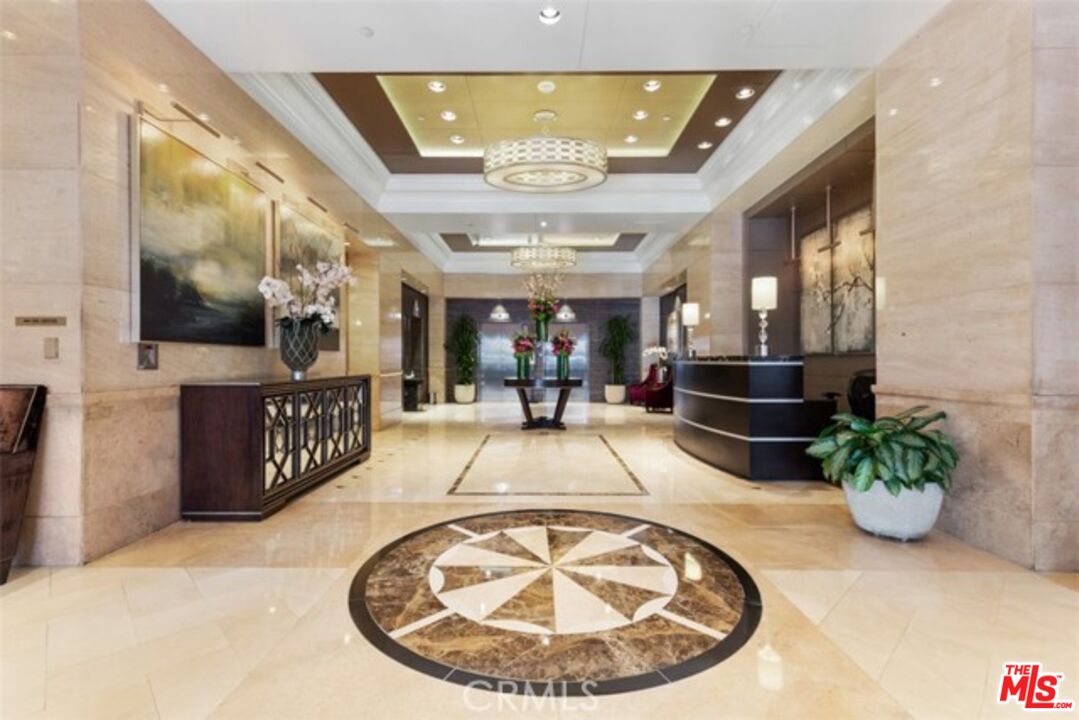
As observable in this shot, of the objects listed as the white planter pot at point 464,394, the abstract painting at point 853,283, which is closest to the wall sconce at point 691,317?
the abstract painting at point 853,283

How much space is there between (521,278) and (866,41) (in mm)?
10385

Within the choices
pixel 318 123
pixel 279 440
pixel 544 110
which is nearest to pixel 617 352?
pixel 544 110

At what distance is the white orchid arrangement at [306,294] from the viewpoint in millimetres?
4559

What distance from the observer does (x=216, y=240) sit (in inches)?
163

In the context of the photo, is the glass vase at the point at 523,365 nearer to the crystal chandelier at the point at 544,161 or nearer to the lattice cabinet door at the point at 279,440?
the crystal chandelier at the point at 544,161

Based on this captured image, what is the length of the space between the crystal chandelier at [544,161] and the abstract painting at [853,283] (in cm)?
328

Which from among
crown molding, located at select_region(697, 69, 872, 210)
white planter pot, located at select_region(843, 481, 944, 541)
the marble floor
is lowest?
the marble floor

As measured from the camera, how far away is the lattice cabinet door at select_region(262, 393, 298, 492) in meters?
3.97

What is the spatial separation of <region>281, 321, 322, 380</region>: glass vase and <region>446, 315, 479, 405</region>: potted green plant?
8905mm

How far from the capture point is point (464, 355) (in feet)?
45.5

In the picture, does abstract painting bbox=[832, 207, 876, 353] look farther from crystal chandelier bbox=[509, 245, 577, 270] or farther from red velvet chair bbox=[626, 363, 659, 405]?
red velvet chair bbox=[626, 363, 659, 405]

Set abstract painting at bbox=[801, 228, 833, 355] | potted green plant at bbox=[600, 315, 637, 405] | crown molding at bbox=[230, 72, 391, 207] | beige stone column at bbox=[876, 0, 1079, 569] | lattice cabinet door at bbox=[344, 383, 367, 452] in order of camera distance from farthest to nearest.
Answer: potted green plant at bbox=[600, 315, 637, 405] → abstract painting at bbox=[801, 228, 833, 355] → lattice cabinet door at bbox=[344, 383, 367, 452] → crown molding at bbox=[230, 72, 391, 207] → beige stone column at bbox=[876, 0, 1079, 569]
